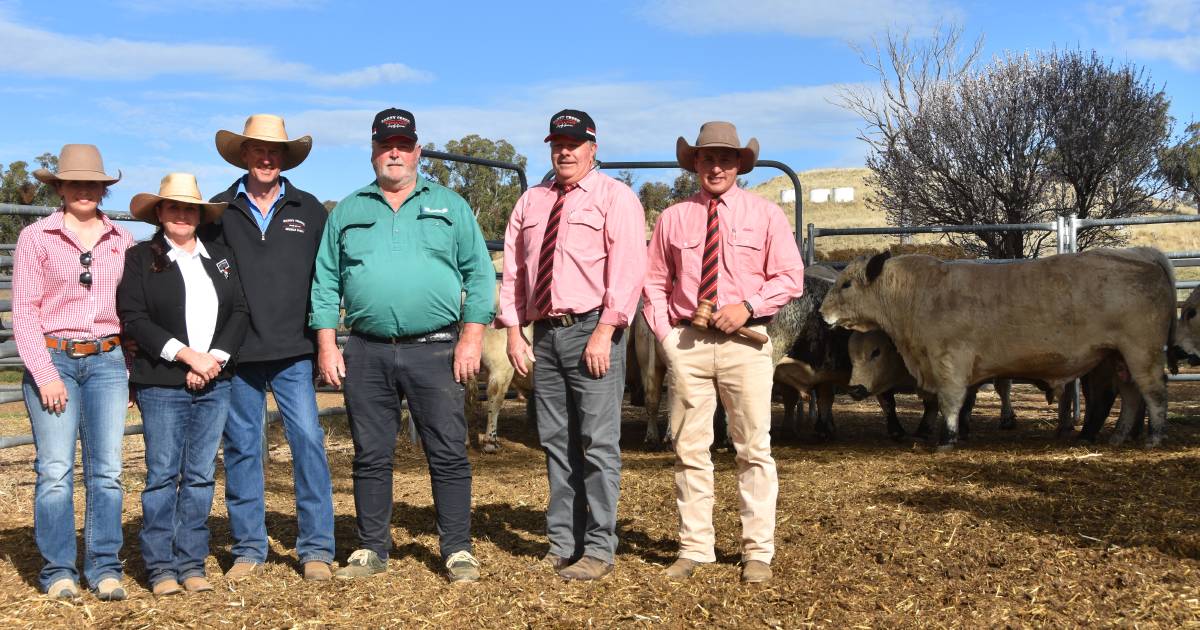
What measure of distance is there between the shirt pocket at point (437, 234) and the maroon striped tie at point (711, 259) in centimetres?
112

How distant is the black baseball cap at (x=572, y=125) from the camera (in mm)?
4961

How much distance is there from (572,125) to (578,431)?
1.39 metres

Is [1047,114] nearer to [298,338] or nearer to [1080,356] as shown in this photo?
[1080,356]

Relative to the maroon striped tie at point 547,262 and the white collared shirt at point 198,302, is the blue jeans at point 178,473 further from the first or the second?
the maroon striped tie at point 547,262

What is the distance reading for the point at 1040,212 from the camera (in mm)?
24266

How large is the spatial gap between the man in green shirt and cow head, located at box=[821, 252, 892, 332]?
4905 millimetres

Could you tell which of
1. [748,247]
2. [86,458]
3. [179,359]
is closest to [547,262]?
[748,247]

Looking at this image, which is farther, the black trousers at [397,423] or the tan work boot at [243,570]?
the tan work boot at [243,570]

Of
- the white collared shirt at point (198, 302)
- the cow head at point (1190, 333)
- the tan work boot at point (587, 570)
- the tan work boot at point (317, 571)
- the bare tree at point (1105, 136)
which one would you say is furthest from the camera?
the bare tree at point (1105, 136)

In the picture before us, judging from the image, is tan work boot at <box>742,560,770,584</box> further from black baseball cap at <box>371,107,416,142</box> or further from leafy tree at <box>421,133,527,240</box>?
leafy tree at <box>421,133,527,240</box>

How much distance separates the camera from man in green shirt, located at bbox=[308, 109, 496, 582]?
193 inches

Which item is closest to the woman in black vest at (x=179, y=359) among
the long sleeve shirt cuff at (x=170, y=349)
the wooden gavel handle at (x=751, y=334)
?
the long sleeve shirt cuff at (x=170, y=349)

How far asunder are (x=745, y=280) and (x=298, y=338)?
6.63 ft

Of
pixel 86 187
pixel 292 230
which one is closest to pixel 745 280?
pixel 292 230
